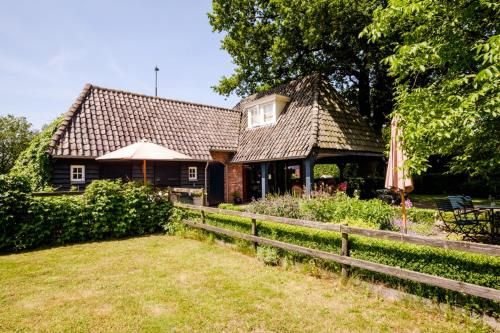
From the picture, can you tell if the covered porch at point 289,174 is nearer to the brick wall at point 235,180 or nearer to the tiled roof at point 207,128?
the brick wall at point 235,180

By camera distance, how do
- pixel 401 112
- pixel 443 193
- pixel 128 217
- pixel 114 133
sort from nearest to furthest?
pixel 401 112 < pixel 128 217 < pixel 114 133 < pixel 443 193

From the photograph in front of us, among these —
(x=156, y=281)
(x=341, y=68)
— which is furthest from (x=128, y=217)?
(x=341, y=68)

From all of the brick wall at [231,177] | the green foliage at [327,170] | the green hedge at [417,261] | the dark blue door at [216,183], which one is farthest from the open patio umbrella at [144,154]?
the green foliage at [327,170]

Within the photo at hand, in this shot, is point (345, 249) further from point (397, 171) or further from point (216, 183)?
point (216, 183)

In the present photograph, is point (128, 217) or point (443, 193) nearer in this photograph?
point (128, 217)

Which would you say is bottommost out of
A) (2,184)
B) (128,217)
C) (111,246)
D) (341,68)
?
(111,246)

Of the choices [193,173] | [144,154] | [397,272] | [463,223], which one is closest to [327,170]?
[193,173]

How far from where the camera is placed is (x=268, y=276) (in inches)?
244

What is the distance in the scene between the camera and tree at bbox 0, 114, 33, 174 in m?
35.2

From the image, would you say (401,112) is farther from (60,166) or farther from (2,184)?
(60,166)

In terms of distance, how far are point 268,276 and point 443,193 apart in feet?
77.0

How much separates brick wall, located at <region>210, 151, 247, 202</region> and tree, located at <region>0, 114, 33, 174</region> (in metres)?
29.9

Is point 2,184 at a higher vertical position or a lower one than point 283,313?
higher

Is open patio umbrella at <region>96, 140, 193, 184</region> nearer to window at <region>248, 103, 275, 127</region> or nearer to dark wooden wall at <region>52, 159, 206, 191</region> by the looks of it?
dark wooden wall at <region>52, 159, 206, 191</region>
